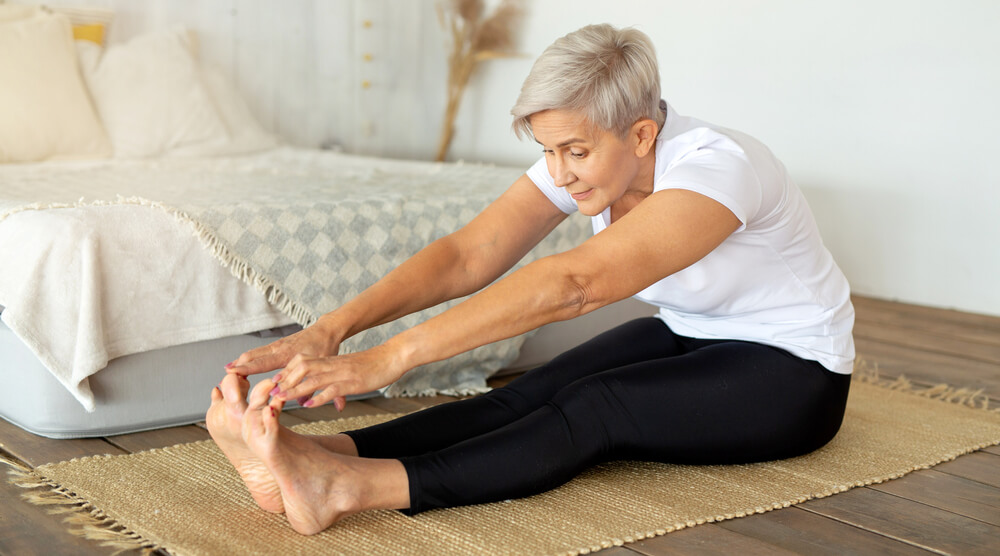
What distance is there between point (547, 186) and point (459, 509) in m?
0.60

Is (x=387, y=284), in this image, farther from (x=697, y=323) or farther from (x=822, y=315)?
(x=822, y=315)

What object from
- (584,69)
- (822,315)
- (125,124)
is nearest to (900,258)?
(822,315)

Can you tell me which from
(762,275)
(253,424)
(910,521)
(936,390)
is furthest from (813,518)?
(936,390)

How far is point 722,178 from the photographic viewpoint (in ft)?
4.49

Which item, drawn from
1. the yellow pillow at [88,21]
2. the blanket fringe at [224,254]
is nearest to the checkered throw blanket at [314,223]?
the blanket fringe at [224,254]

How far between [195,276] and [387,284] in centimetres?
57

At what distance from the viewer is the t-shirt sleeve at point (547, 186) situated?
166 centimetres

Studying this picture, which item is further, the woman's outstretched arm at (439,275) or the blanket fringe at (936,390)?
the blanket fringe at (936,390)

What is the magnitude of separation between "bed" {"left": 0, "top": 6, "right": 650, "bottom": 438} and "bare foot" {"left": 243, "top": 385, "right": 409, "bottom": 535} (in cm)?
65

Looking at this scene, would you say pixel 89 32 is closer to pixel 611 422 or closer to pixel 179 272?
pixel 179 272

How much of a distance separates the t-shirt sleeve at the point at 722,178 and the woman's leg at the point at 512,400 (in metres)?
0.38

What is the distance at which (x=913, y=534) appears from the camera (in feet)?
4.75

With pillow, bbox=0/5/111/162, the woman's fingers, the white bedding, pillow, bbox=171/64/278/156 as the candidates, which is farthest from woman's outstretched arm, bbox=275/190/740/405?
pillow, bbox=171/64/278/156

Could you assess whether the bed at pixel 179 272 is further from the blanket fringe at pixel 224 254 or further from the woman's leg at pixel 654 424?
the woman's leg at pixel 654 424
